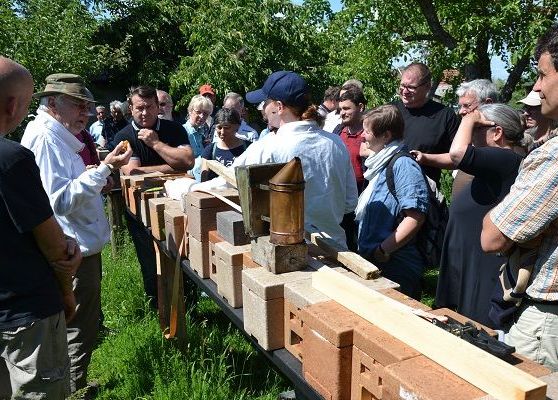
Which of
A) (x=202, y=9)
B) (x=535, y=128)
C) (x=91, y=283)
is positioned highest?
(x=202, y=9)

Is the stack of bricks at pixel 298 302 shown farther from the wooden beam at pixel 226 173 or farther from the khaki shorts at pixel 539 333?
the wooden beam at pixel 226 173

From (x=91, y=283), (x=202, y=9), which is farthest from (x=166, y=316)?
(x=202, y=9)

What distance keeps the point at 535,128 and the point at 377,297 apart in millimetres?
3071

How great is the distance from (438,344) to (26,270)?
1651 mm

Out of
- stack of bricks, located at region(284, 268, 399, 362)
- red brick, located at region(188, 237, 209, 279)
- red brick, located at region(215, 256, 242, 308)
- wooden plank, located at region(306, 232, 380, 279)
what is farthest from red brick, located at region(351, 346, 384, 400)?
red brick, located at region(188, 237, 209, 279)

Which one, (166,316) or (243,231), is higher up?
(243,231)

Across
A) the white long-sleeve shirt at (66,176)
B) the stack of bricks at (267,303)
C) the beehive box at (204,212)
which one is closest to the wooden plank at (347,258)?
the stack of bricks at (267,303)

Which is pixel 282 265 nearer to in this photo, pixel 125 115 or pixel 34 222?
pixel 34 222

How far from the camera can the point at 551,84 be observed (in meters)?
1.70

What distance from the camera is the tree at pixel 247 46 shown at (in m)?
12.2

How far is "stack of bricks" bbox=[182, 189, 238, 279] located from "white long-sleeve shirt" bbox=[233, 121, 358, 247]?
0.23 meters

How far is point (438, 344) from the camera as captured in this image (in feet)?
4.28

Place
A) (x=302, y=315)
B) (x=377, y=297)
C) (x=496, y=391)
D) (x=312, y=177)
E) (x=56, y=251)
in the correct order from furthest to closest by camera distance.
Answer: (x=312, y=177) → (x=56, y=251) → (x=302, y=315) → (x=377, y=297) → (x=496, y=391)

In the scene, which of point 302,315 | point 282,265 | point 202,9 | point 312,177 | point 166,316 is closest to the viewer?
point 302,315
